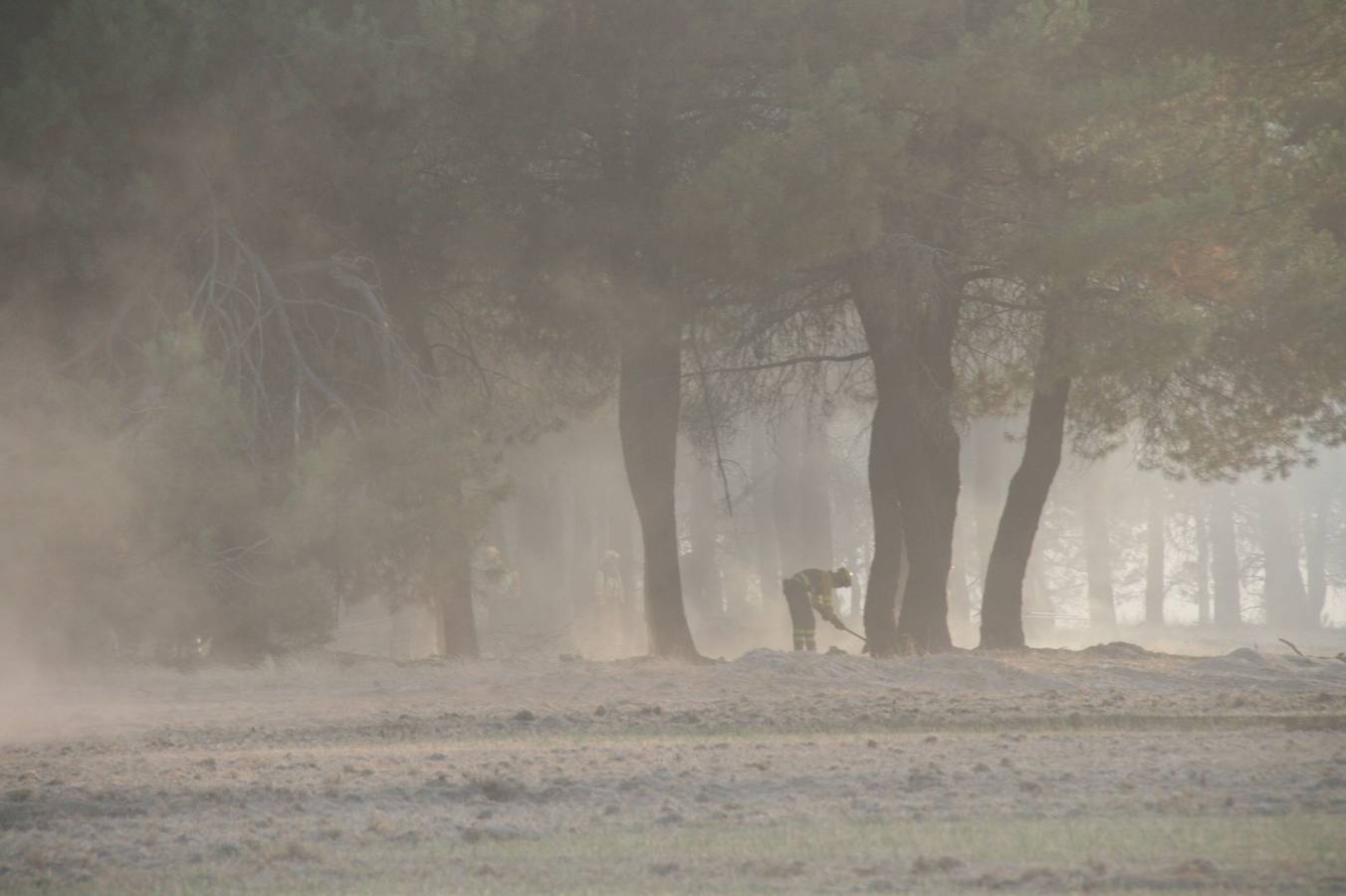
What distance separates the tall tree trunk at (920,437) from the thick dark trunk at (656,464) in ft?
9.36

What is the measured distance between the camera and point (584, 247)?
71.3 ft

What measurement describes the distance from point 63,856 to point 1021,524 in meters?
17.4

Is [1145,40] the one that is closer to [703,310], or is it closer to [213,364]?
[703,310]

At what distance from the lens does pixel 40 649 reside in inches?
762

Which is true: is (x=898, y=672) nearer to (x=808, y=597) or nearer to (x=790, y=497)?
(x=808, y=597)

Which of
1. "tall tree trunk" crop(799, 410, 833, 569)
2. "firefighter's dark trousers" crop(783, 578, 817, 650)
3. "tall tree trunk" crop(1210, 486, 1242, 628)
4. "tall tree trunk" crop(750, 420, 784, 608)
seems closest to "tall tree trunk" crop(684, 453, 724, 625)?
"tall tree trunk" crop(750, 420, 784, 608)

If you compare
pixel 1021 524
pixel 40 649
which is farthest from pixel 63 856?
pixel 1021 524

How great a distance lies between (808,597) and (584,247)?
564 centimetres

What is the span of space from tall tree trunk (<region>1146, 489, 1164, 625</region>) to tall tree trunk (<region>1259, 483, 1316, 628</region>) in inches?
234

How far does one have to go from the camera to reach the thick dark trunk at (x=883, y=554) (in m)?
22.5

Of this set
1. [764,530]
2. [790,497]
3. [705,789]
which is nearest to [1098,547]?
[764,530]

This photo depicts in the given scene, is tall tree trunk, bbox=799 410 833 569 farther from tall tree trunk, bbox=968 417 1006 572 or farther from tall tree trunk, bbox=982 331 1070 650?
tall tree trunk, bbox=982 331 1070 650

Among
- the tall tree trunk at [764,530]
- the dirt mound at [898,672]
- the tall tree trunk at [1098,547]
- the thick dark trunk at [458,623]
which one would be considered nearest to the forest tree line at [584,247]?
the thick dark trunk at [458,623]

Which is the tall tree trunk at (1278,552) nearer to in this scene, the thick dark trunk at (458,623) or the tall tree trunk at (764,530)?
the tall tree trunk at (764,530)
